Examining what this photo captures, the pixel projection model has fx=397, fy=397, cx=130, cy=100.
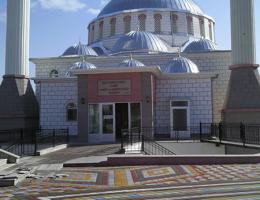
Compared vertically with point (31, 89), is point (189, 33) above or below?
above

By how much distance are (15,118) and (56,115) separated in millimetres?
2888

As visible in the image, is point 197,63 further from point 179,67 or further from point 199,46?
point 179,67

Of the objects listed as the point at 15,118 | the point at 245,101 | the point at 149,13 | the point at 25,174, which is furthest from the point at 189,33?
the point at 25,174

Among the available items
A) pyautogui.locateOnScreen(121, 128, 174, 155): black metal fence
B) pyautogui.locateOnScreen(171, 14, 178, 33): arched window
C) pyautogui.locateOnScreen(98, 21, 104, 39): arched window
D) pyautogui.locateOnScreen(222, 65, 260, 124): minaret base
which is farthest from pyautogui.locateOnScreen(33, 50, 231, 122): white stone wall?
pyautogui.locateOnScreen(121, 128, 174, 155): black metal fence

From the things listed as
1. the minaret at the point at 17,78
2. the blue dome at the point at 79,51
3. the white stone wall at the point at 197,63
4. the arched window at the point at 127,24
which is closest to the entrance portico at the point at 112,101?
the minaret at the point at 17,78

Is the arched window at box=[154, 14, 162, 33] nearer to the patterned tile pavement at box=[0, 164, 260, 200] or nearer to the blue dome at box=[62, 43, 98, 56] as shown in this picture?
the blue dome at box=[62, 43, 98, 56]

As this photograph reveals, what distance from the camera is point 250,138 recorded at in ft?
66.5

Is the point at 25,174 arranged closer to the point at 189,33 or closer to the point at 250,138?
the point at 250,138

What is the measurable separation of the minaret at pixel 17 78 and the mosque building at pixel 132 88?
1.22 m

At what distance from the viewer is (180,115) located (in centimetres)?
2617

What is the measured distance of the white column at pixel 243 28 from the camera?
84.9 feet

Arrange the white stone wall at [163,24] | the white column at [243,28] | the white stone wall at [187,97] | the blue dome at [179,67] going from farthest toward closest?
1. the white stone wall at [163,24]
2. the blue dome at [179,67]
3. the white stone wall at [187,97]
4. the white column at [243,28]

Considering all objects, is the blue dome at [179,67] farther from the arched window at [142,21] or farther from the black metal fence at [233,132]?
the arched window at [142,21]

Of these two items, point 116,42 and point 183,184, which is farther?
point 116,42
